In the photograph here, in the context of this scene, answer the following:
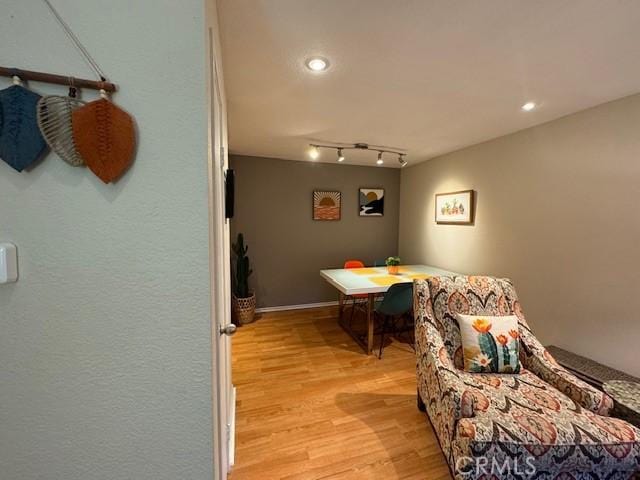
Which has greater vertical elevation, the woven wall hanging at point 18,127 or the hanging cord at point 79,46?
the hanging cord at point 79,46

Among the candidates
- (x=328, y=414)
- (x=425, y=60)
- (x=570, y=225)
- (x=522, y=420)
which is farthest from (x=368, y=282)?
(x=425, y=60)

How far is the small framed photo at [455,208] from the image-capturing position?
3.02 m

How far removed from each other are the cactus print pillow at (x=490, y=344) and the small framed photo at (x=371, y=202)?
2730mm

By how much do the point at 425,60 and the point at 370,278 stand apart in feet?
6.88

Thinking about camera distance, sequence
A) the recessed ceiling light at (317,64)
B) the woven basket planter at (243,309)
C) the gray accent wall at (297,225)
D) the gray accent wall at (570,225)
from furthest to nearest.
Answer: the gray accent wall at (297,225), the woven basket planter at (243,309), the gray accent wall at (570,225), the recessed ceiling light at (317,64)

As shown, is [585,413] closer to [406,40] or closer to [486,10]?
[486,10]

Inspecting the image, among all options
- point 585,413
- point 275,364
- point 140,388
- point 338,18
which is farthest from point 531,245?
point 140,388

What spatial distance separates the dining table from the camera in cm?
254

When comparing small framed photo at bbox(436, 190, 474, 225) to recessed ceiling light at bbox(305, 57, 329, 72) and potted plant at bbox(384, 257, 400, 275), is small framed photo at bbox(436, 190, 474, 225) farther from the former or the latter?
recessed ceiling light at bbox(305, 57, 329, 72)

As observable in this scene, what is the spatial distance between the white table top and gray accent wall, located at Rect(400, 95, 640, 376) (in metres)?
0.60

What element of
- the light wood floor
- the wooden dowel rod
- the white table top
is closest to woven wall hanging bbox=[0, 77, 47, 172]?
the wooden dowel rod

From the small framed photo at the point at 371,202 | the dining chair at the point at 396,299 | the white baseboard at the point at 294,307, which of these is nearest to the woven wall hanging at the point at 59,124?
the dining chair at the point at 396,299

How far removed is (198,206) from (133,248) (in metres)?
0.20

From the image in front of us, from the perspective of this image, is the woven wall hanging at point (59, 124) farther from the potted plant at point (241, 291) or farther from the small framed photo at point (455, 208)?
the small framed photo at point (455, 208)
